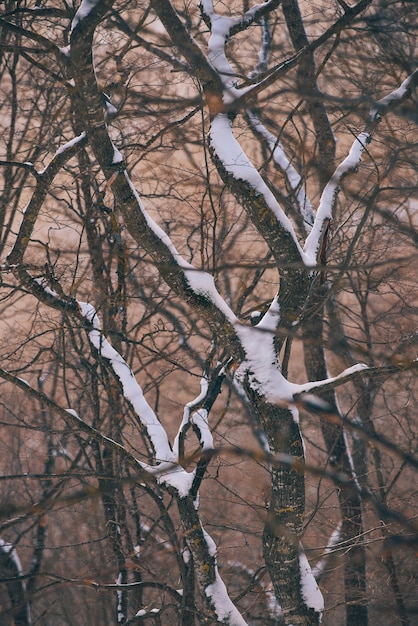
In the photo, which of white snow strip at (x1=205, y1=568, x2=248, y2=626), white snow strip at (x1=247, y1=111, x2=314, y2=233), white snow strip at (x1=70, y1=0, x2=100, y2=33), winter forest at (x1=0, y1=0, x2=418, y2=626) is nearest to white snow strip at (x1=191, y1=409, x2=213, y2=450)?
winter forest at (x1=0, y1=0, x2=418, y2=626)

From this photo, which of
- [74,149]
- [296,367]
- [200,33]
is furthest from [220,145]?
[296,367]

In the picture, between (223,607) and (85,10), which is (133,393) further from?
(85,10)

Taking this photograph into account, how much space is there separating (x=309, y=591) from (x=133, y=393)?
2.13 m

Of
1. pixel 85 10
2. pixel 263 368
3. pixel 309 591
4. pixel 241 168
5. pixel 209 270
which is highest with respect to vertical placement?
pixel 85 10

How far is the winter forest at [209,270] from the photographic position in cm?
439

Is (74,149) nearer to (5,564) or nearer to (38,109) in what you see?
(38,109)

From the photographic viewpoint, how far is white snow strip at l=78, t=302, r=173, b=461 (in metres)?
5.27

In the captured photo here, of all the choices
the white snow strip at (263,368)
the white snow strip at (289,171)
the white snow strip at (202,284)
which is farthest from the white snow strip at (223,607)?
the white snow strip at (289,171)

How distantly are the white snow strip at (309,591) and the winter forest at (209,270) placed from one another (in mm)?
17

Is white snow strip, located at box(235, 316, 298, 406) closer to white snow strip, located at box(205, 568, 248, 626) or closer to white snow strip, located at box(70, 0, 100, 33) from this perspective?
white snow strip, located at box(205, 568, 248, 626)

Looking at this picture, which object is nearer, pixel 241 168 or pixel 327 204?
pixel 241 168

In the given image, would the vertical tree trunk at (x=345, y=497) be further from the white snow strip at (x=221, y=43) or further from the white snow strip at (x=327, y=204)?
the white snow strip at (x=221, y=43)

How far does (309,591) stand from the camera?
4.36 m

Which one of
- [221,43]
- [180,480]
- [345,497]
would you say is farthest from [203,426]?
[345,497]
